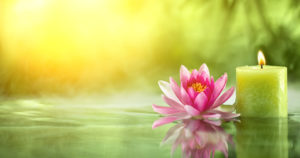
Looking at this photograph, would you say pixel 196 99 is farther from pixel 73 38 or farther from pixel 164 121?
pixel 73 38

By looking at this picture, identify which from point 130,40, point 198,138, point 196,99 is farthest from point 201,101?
point 130,40

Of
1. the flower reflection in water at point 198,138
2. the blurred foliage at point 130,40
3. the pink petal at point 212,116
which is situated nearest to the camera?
the flower reflection in water at point 198,138

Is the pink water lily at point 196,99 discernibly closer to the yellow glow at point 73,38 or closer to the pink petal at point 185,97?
the pink petal at point 185,97

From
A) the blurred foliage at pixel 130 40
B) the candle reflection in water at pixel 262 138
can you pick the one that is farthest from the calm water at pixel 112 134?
the blurred foliage at pixel 130 40

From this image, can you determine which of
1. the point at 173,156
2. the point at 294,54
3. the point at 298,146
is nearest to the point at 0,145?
the point at 173,156

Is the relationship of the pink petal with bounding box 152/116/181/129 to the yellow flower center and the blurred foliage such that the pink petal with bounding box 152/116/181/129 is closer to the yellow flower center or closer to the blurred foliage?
the yellow flower center

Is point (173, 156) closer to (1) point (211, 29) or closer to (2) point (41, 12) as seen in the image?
(1) point (211, 29)

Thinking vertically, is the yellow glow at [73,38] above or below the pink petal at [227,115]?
above

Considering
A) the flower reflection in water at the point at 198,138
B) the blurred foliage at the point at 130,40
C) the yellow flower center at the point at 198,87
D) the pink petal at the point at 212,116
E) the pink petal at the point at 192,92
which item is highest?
the blurred foliage at the point at 130,40
